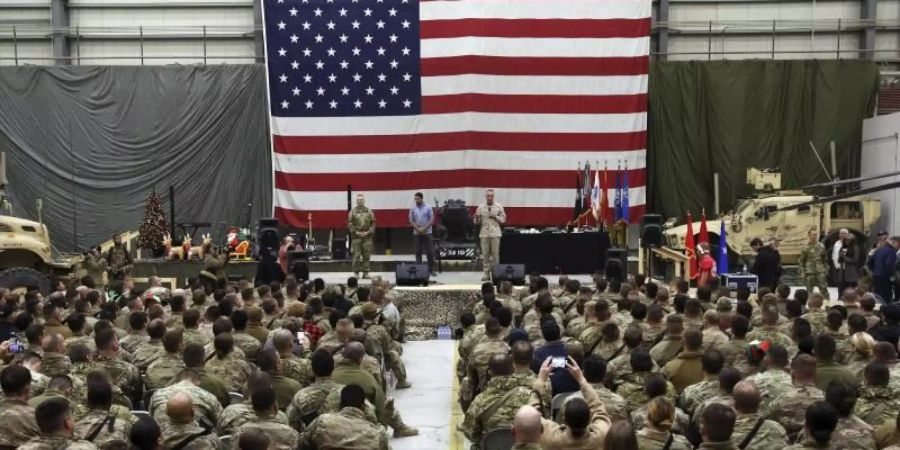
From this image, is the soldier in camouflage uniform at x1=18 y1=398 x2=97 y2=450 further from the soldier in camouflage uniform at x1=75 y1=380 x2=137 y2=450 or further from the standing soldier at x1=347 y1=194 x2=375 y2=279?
the standing soldier at x1=347 y1=194 x2=375 y2=279

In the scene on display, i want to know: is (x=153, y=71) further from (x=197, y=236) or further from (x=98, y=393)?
(x=98, y=393)

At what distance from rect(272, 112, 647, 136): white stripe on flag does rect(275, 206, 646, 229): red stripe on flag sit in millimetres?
1723

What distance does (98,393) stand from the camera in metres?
5.31

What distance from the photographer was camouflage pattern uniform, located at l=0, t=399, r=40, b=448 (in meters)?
5.39

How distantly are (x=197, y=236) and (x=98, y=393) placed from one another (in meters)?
17.4

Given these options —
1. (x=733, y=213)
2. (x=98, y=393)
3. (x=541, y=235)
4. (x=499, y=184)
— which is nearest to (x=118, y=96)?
(x=499, y=184)

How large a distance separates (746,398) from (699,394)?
89 cm

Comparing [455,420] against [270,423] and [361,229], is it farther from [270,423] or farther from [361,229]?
[361,229]

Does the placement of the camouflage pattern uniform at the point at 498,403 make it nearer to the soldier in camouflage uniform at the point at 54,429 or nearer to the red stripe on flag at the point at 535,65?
the soldier in camouflage uniform at the point at 54,429

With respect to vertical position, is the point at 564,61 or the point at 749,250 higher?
the point at 564,61

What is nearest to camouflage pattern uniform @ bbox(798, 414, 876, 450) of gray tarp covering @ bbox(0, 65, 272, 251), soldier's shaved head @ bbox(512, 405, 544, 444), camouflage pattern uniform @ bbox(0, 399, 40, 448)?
soldier's shaved head @ bbox(512, 405, 544, 444)

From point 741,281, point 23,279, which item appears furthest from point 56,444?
point 741,281

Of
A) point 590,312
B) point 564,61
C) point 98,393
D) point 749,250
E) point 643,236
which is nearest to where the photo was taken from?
point 98,393

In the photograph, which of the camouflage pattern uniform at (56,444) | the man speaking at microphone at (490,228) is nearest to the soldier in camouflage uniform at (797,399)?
the camouflage pattern uniform at (56,444)
